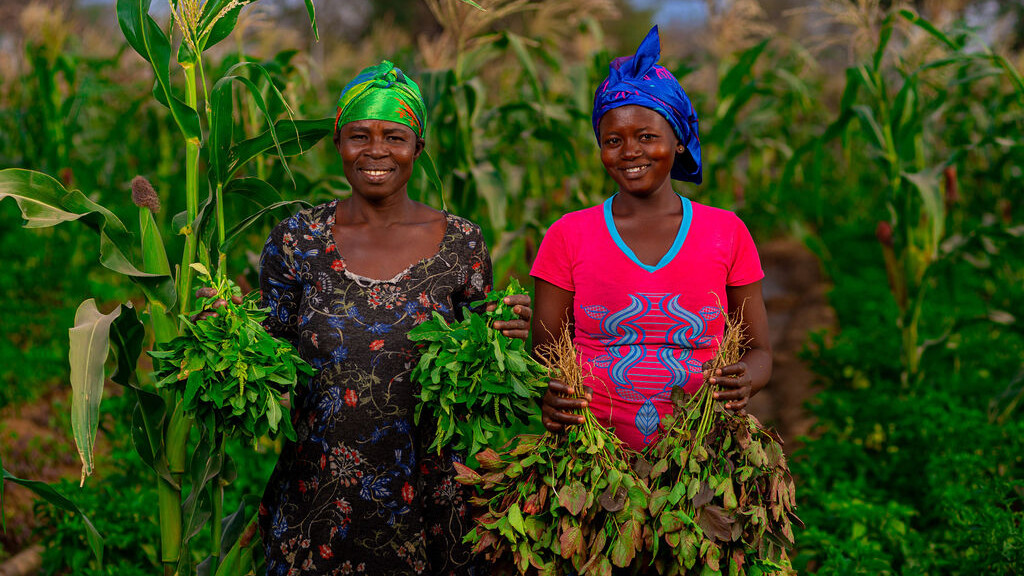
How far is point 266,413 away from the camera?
202cm

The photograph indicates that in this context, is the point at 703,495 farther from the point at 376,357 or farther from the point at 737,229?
the point at 376,357

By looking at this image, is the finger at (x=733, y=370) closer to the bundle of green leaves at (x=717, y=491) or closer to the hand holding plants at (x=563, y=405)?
the bundle of green leaves at (x=717, y=491)

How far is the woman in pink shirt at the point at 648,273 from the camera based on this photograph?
209 cm

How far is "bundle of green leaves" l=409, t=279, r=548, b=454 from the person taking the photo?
198 centimetres

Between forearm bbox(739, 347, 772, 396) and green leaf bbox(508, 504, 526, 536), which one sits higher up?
forearm bbox(739, 347, 772, 396)

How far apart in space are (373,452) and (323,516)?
0.19 m

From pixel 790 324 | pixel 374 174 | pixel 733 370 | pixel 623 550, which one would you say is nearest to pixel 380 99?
pixel 374 174

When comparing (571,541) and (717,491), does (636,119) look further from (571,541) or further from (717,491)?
(571,541)

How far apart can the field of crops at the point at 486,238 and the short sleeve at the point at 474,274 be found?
0.54 m

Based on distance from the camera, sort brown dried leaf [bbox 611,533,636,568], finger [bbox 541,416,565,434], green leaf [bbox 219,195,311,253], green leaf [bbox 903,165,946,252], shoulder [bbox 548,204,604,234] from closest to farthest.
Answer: brown dried leaf [bbox 611,533,636,568], finger [bbox 541,416,565,434], shoulder [bbox 548,204,604,234], green leaf [bbox 219,195,311,253], green leaf [bbox 903,165,946,252]

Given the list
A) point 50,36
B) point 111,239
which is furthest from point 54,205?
point 50,36

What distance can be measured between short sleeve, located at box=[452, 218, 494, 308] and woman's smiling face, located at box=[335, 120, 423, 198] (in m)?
0.25

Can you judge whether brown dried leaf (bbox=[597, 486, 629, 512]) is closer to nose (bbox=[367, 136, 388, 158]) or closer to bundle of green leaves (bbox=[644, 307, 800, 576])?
bundle of green leaves (bbox=[644, 307, 800, 576])

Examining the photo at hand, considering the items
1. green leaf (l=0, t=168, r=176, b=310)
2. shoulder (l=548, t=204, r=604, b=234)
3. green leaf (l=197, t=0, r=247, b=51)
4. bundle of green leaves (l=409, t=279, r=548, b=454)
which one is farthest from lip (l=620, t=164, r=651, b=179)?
green leaf (l=0, t=168, r=176, b=310)
